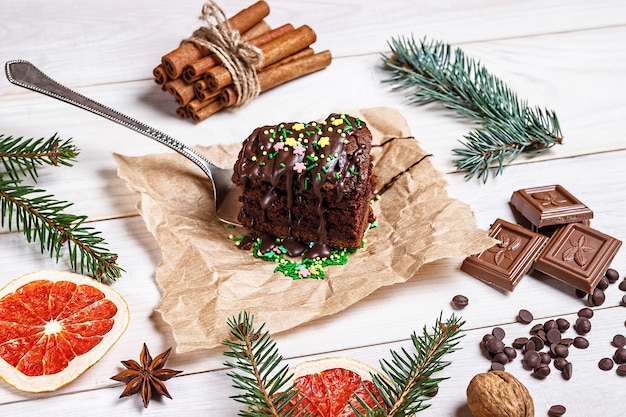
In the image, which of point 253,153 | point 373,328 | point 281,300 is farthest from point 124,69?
point 373,328

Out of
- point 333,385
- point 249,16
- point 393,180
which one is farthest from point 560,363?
point 249,16

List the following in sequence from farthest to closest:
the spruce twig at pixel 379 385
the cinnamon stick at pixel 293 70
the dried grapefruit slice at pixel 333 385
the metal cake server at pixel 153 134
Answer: the cinnamon stick at pixel 293 70 → the metal cake server at pixel 153 134 → the dried grapefruit slice at pixel 333 385 → the spruce twig at pixel 379 385

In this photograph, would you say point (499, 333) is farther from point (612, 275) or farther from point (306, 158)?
point (306, 158)

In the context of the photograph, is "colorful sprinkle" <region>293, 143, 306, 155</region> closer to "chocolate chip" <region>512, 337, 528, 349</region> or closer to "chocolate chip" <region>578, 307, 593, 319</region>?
"chocolate chip" <region>512, 337, 528, 349</region>

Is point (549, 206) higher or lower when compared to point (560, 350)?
higher

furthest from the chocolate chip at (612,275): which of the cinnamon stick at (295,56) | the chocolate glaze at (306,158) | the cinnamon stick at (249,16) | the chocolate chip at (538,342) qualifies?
the cinnamon stick at (249,16)

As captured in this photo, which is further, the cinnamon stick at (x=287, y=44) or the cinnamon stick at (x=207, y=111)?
the cinnamon stick at (x=287, y=44)

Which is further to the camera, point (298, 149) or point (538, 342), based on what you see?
point (298, 149)

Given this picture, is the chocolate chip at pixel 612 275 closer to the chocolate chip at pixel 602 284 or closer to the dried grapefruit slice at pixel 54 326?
the chocolate chip at pixel 602 284
